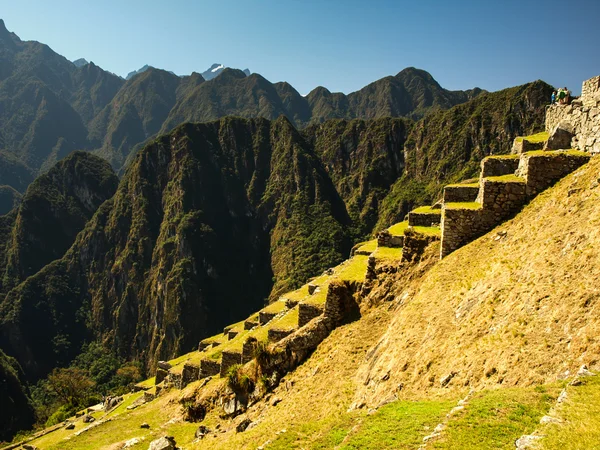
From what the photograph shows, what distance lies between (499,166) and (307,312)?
1030 cm

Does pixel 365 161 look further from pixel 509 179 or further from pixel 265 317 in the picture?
pixel 509 179

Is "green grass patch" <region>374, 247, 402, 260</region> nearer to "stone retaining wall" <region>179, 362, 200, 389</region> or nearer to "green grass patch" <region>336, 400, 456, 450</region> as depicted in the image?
"green grass patch" <region>336, 400, 456, 450</region>

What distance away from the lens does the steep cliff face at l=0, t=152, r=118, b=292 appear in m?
168

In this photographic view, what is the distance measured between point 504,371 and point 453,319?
106 inches

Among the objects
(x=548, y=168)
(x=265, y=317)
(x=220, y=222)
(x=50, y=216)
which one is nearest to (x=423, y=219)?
(x=548, y=168)

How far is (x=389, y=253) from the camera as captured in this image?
16625mm

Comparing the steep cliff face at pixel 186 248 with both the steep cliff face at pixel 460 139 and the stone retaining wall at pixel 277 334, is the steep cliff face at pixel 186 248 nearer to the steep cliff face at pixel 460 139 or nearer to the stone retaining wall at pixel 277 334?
the steep cliff face at pixel 460 139

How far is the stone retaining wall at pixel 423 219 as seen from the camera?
16797 millimetres

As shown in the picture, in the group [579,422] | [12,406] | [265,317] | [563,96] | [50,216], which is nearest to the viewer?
[579,422]

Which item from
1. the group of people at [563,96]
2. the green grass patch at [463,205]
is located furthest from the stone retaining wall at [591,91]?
the green grass patch at [463,205]

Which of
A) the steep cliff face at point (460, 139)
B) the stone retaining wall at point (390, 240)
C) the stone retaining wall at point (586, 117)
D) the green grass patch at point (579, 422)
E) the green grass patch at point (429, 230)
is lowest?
the green grass patch at point (579, 422)

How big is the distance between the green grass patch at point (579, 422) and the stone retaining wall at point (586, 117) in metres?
8.32

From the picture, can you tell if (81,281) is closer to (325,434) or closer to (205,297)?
(205,297)

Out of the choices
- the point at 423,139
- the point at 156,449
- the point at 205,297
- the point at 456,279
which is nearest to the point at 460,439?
the point at 456,279
